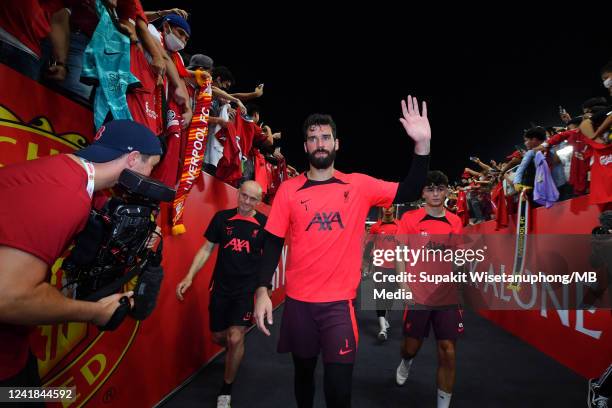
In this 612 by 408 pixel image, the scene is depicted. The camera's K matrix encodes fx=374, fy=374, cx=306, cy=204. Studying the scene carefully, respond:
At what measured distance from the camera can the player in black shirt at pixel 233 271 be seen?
12.9ft

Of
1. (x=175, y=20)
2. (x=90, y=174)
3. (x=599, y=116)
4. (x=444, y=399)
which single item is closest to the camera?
(x=90, y=174)

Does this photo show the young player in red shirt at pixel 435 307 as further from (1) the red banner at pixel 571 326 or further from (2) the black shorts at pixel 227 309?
(1) the red banner at pixel 571 326

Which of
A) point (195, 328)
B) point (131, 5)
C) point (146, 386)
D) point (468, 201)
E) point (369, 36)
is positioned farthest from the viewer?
point (468, 201)

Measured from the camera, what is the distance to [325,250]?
2.63m

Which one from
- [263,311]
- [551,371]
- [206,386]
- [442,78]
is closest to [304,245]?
[263,311]

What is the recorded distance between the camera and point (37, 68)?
84.6 inches

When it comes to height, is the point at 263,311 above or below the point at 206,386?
above

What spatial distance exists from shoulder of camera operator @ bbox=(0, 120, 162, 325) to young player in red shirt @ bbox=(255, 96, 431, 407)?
1419 mm

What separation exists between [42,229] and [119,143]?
1.51ft

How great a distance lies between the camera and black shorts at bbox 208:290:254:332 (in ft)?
13.1

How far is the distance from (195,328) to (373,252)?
4465mm

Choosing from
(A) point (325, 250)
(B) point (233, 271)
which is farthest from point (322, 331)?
(B) point (233, 271)

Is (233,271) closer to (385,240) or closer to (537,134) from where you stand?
(385,240)

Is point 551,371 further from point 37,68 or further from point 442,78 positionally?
point 442,78
